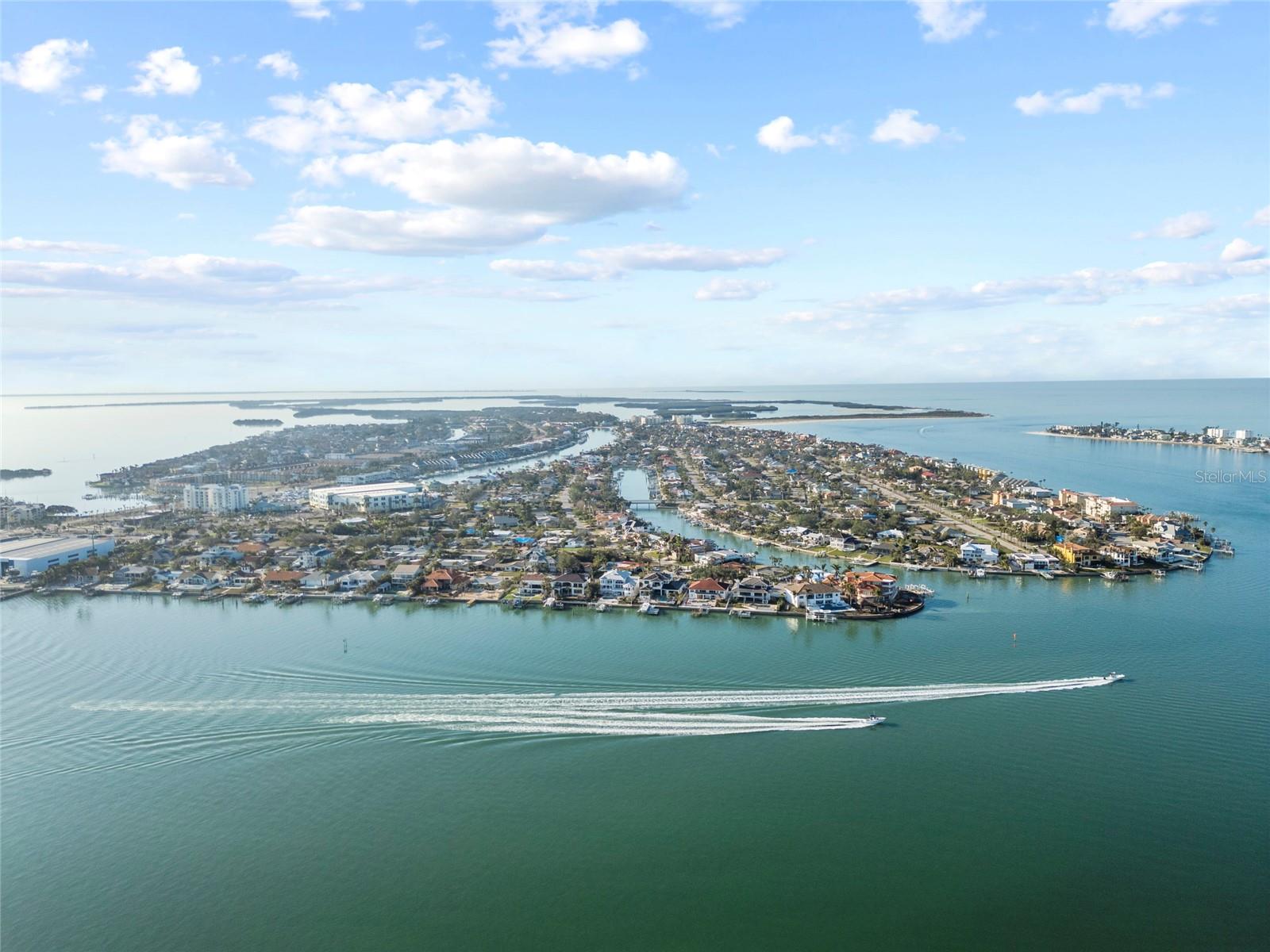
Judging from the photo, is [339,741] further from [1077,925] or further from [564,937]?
[1077,925]

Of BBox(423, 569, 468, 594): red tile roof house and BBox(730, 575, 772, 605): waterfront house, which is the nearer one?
BBox(730, 575, 772, 605): waterfront house

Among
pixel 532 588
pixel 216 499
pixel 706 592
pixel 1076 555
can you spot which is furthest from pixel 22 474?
pixel 1076 555

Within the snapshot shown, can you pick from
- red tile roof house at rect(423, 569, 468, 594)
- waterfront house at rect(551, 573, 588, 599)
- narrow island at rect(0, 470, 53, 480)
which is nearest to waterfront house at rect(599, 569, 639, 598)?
waterfront house at rect(551, 573, 588, 599)

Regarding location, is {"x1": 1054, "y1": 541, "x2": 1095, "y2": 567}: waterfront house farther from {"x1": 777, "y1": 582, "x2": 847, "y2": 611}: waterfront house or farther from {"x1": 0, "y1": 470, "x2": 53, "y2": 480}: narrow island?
{"x1": 0, "y1": 470, "x2": 53, "y2": 480}: narrow island

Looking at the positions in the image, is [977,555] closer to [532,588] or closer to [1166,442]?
[532,588]

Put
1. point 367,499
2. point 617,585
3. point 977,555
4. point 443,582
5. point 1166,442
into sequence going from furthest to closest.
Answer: point 1166,442 → point 367,499 → point 977,555 → point 443,582 → point 617,585
